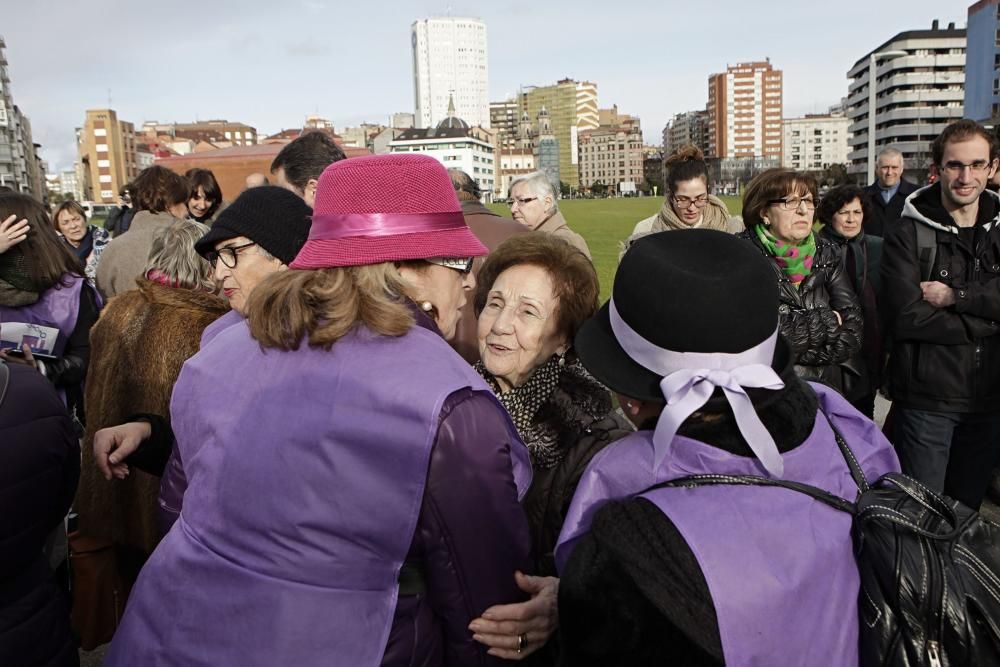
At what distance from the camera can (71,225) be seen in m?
Answer: 8.62

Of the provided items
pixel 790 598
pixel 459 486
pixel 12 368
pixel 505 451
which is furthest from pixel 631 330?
pixel 12 368

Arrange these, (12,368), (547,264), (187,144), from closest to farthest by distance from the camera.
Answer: (12,368) → (547,264) → (187,144)

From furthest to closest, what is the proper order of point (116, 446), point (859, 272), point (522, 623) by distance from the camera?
point (859, 272), point (116, 446), point (522, 623)

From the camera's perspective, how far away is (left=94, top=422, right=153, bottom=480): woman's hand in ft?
7.96

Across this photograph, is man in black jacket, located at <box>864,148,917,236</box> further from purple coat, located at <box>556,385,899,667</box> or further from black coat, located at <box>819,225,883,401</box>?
purple coat, located at <box>556,385,899,667</box>

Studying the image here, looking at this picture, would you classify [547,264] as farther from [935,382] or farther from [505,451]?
[935,382]

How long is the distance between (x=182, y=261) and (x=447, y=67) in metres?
190

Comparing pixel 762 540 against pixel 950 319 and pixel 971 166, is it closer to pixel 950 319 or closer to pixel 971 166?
pixel 950 319

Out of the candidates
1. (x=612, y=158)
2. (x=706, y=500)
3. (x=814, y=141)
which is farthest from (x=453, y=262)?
(x=814, y=141)

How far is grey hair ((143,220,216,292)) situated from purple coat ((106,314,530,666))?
197 cm

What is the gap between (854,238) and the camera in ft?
16.4

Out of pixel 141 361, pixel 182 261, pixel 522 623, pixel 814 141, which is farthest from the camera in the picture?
pixel 814 141

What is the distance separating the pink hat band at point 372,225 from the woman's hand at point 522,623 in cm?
78

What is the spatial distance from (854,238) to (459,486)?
4.42 metres
